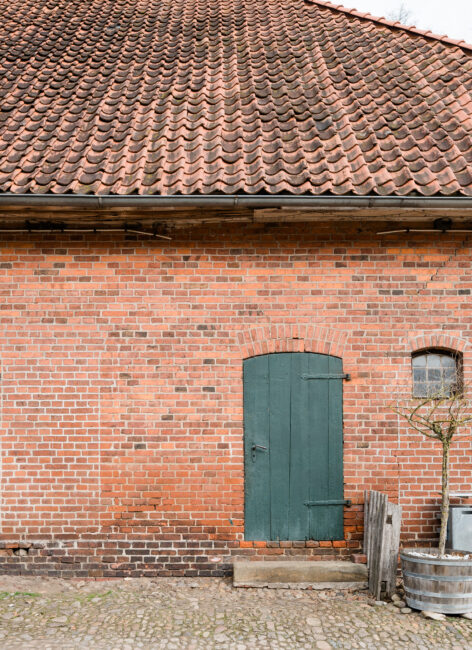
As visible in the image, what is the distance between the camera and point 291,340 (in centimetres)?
580

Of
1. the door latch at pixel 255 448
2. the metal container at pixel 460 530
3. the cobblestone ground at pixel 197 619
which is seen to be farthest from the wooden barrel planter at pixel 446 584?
the door latch at pixel 255 448

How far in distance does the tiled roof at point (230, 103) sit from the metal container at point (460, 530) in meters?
3.23

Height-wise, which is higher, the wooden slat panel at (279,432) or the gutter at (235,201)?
the gutter at (235,201)

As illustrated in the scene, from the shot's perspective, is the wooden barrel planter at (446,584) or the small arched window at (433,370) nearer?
the wooden barrel planter at (446,584)

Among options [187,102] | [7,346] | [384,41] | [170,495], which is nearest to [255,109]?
[187,102]

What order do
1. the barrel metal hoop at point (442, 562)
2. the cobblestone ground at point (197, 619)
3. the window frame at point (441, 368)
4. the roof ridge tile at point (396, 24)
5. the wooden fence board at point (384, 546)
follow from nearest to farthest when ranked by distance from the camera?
the cobblestone ground at point (197, 619), the barrel metal hoop at point (442, 562), the wooden fence board at point (384, 546), the window frame at point (441, 368), the roof ridge tile at point (396, 24)

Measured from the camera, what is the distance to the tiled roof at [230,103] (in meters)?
5.59

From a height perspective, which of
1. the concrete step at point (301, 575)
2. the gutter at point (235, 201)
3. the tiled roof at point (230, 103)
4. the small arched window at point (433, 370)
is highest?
the tiled roof at point (230, 103)

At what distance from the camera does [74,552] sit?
5629 millimetres

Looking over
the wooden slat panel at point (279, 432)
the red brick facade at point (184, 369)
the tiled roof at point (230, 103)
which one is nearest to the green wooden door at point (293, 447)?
the wooden slat panel at point (279, 432)

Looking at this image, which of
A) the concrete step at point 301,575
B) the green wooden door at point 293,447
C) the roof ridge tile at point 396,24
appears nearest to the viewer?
the concrete step at point 301,575

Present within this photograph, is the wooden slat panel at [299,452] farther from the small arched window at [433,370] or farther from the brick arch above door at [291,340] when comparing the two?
the small arched window at [433,370]

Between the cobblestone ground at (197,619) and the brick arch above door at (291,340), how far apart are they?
2407 mm

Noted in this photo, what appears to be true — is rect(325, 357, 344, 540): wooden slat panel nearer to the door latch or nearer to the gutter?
the door latch
